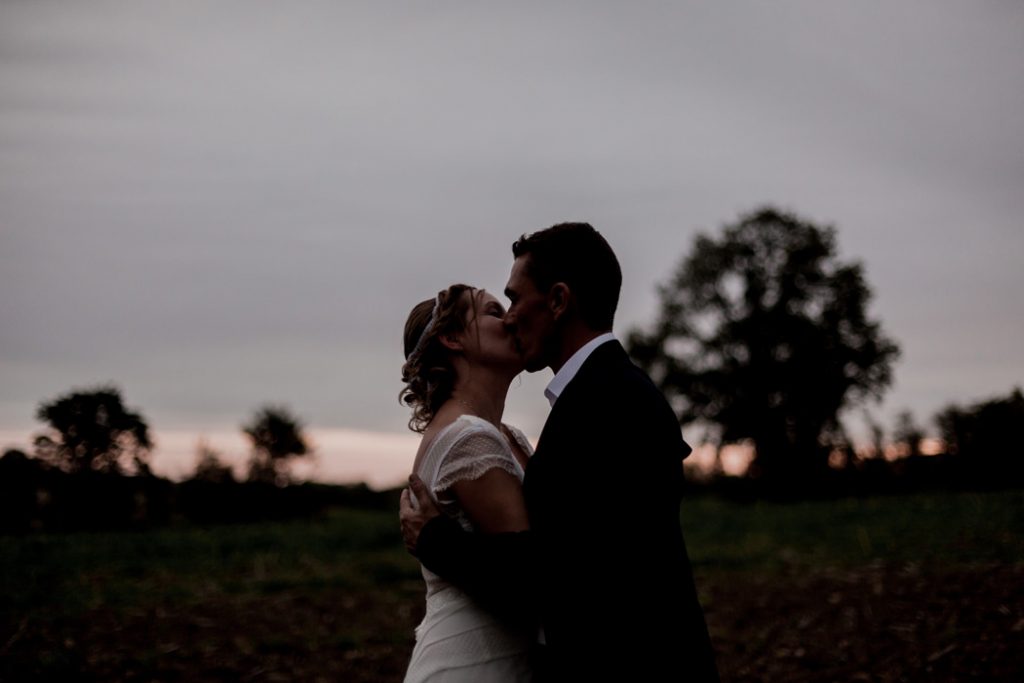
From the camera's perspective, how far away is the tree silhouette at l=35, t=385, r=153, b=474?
12.9m

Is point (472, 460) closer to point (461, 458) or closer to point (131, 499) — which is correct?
point (461, 458)

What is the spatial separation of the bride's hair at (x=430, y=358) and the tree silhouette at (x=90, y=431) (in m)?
9.71

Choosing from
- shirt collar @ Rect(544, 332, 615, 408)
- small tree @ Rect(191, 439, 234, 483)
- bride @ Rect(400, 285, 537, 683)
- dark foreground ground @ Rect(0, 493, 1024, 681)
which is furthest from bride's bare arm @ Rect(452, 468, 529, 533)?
small tree @ Rect(191, 439, 234, 483)

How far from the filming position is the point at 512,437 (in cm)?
503

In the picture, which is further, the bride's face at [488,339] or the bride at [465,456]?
the bride's face at [488,339]

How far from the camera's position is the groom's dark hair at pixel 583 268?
3896 millimetres

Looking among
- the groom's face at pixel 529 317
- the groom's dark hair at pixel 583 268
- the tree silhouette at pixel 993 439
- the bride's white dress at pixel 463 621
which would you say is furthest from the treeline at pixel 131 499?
the tree silhouette at pixel 993 439

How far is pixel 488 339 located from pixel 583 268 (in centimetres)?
86

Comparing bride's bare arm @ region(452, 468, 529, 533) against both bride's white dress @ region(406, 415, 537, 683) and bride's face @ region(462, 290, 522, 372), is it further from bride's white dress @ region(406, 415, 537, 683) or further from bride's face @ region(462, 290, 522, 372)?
bride's face @ region(462, 290, 522, 372)

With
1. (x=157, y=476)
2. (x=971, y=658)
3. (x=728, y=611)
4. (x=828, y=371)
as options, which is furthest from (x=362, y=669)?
(x=828, y=371)

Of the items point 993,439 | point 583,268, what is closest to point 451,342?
point 583,268

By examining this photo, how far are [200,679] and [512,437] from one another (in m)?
4.48

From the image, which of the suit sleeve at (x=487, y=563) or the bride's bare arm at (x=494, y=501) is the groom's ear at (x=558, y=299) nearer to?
the bride's bare arm at (x=494, y=501)

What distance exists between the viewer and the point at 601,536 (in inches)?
132
